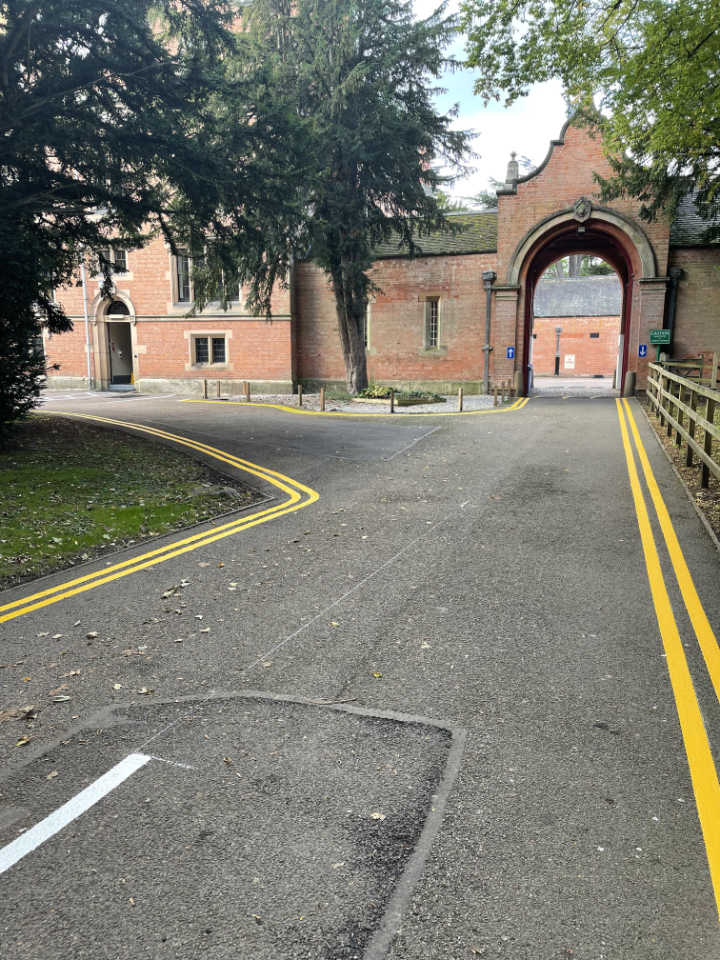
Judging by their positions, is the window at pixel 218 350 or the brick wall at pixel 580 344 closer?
the window at pixel 218 350

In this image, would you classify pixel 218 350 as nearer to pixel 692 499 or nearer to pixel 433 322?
pixel 433 322

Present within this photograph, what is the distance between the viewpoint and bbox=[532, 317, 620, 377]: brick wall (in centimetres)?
5438

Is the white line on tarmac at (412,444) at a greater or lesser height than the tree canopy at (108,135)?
lesser

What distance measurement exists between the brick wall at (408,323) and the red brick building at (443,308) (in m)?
0.05

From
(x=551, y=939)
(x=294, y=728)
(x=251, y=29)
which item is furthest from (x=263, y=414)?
(x=551, y=939)

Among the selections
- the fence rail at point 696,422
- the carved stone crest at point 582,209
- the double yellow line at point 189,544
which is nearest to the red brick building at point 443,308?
the carved stone crest at point 582,209

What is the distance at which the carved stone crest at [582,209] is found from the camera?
27.5 meters

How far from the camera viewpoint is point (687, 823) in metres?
3.24

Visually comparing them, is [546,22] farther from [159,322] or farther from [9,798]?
[159,322]

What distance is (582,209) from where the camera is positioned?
27531 mm

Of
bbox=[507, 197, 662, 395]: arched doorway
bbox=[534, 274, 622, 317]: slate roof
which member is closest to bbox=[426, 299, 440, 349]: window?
bbox=[507, 197, 662, 395]: arched doorway

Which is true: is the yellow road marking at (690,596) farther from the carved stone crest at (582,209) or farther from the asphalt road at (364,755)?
the carved stone crest at (582,209)

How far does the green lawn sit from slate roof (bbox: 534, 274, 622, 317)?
4750cm

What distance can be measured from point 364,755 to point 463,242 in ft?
98.0
